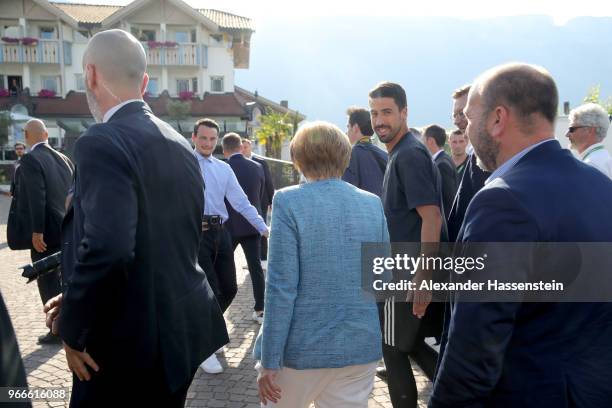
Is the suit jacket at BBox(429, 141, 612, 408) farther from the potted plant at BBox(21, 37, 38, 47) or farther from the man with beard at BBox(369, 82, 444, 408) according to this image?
the potted plant at BBox(21, 37, 38, 47)

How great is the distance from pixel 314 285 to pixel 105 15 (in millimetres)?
40105

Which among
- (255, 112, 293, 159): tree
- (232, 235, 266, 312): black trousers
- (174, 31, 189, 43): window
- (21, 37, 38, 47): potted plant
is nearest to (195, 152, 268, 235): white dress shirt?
(232, 235, 266, 312): black trousers

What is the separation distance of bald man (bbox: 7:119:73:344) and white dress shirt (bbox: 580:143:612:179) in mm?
5255

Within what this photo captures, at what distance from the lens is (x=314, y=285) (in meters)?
2.31

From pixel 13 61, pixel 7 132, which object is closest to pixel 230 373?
pixel 7 132

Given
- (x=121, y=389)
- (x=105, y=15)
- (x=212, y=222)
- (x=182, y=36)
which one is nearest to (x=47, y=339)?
(x=212, y=222)

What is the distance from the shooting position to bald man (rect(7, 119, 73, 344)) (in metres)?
5.16

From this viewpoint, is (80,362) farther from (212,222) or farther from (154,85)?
(154,85)

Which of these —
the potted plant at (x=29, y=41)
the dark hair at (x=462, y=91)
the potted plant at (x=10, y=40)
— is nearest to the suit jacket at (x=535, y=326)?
the dark hair at (x=462, y=91)

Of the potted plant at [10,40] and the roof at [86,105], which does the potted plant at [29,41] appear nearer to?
the potted plant at [10,40]

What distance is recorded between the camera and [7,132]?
2992cm

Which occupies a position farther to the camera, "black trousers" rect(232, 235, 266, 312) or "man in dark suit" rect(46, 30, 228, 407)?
"black trousers" rect(232, 235, 266, 312)

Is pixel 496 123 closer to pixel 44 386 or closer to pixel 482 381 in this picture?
pixel 482 381

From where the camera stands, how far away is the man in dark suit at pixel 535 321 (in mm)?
1466
